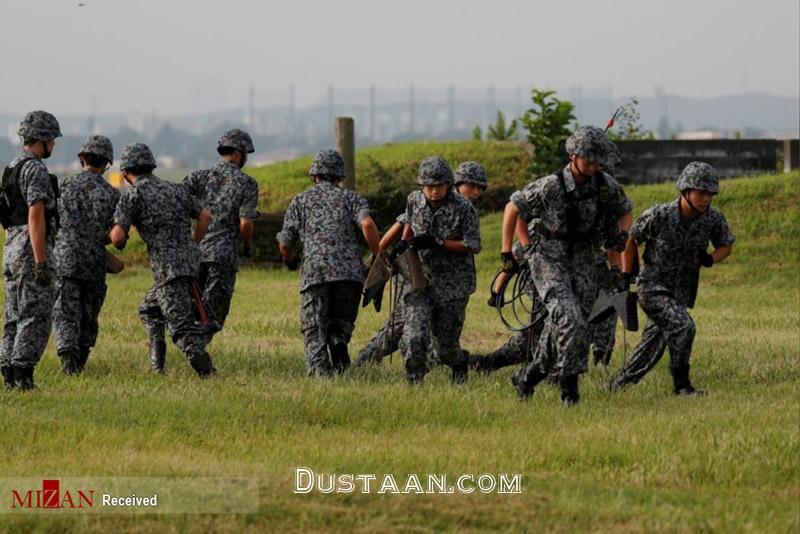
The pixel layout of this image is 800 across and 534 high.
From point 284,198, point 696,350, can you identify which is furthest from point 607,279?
point 284,198

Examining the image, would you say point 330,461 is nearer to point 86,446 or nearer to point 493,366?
point 86,446

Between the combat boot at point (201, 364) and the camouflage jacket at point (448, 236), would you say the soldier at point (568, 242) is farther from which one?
the combat boot at point (201, 364)

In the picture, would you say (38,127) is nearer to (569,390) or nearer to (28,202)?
(28,202)

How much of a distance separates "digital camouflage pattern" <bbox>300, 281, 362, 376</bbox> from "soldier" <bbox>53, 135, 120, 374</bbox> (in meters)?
1.69

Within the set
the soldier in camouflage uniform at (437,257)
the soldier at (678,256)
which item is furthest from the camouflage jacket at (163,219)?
the soldier at (678,256)

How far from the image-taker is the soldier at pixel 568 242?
12.7 m

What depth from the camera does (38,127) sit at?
13.5 m

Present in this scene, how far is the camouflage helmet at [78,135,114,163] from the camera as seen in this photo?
14.5 meters

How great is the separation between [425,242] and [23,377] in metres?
3.16

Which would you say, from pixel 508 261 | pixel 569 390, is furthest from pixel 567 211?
pixel 569 390

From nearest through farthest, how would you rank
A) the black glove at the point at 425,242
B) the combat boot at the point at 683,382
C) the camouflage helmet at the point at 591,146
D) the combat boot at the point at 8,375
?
the camouflage helmet at the point at 591,146
the combat boot at the point at 683,382
the combat boot at the point at 8,375
the black glove at the point at 425,242

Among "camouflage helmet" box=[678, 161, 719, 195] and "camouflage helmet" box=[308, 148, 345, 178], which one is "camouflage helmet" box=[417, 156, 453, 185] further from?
"camouflage helmet" box=[678, 161, 719, 195]

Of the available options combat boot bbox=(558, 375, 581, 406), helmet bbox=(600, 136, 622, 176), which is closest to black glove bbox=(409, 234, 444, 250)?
helmet bbox=(600, 136, 622, 176)

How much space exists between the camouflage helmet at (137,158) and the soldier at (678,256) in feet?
12.5
